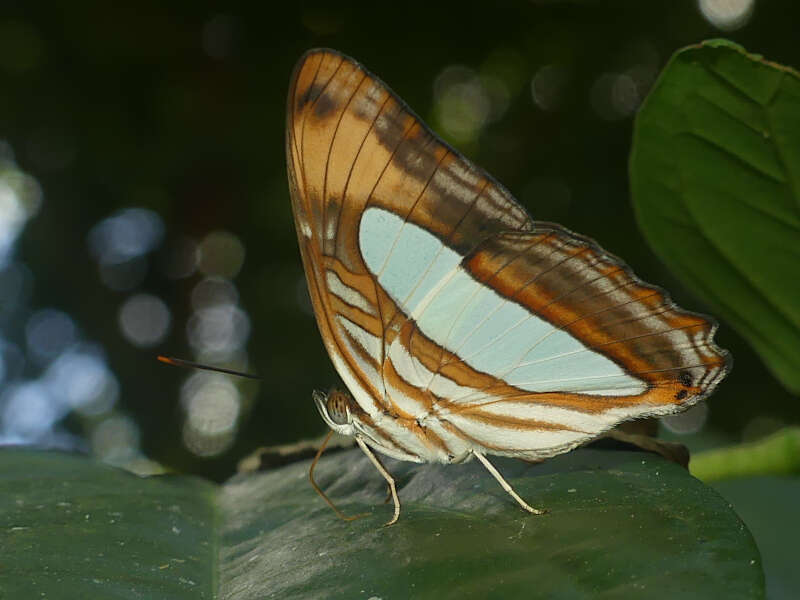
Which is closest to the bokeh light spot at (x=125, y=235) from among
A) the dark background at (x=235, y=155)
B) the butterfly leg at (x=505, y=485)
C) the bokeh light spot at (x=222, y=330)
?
the dark background at (x=235, y=155)

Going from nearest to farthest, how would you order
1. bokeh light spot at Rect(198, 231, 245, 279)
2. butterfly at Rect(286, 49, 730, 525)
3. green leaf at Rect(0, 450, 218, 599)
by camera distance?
1. green leaf at Rect(0, 450, 218, 599)
2. butterfly at Rect(286, 49, 730, 525)
3. bokeh light spot at Rect(198, 231, 245, 279)

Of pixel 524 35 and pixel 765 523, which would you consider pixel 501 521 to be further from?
pixel 524 35

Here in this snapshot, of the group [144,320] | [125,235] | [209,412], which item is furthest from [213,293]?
[209,412]

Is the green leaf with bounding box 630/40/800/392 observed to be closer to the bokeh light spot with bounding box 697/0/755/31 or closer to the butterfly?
the butterfly

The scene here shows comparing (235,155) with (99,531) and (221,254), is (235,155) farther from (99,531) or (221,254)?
(99,531)

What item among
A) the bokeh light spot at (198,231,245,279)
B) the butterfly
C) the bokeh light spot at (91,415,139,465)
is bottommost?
the bokeh light spot at (91,415,139,465)

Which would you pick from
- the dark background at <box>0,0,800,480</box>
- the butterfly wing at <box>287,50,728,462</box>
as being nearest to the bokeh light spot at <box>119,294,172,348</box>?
the dark background at <box>0,0,800,480</box>

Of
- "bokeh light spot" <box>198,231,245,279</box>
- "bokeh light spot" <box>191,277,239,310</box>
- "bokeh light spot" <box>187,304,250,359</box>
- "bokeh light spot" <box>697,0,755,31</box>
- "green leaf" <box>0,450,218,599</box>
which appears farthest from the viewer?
"bokeh light spot" <box>187,304,250,359</box>
